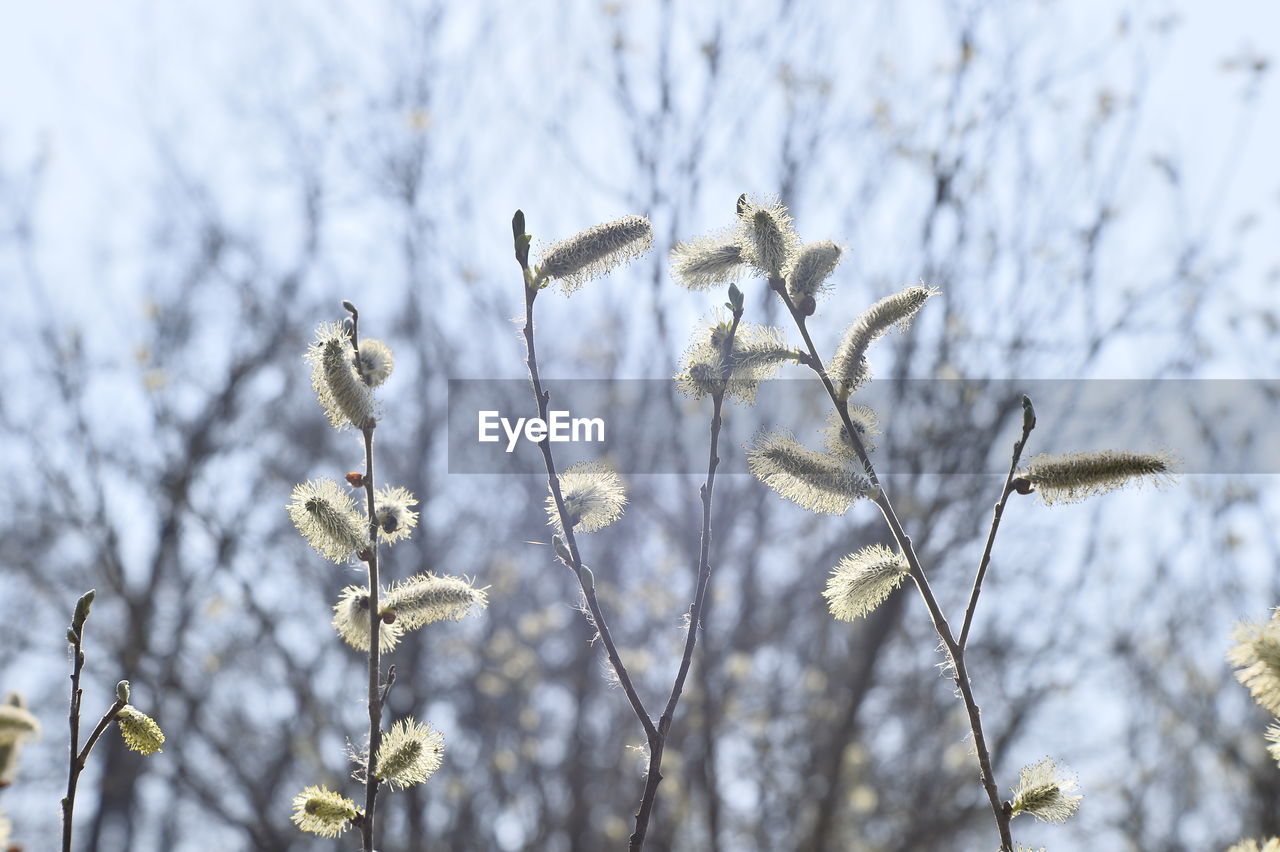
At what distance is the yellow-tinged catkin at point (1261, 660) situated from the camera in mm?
781

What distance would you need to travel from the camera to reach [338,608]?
4.15 feet

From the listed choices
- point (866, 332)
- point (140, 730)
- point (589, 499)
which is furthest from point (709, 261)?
point (140, 730)

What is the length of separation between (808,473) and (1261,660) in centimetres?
48

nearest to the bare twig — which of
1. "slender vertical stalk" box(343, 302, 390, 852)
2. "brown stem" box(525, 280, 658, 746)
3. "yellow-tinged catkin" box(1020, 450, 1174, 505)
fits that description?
"slender vertical stalk" box(343, 302, 390, 852)

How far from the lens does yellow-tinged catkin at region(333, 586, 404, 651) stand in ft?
4.07

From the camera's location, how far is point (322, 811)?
1.11m

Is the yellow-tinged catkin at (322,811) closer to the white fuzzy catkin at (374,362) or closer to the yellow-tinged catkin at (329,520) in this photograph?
the yellow-tinged catkin at (329,520)

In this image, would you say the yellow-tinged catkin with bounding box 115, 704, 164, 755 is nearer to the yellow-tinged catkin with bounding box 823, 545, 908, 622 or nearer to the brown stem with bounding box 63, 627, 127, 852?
the brown stem with bounding box 63, 627, 127, 852

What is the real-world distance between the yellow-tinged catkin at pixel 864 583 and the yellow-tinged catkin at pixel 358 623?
1.65 feet

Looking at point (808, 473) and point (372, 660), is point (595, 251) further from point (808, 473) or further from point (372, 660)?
point (372, 660)

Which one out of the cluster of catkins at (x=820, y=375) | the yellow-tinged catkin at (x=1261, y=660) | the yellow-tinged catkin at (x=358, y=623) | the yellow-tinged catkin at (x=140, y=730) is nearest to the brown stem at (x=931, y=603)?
the cluster of catkins at (x=820, y=375)

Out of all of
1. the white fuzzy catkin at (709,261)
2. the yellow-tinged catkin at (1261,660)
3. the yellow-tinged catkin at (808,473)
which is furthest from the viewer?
the white fuzzy catkin at (709,261)

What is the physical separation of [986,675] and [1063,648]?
462 millimetres

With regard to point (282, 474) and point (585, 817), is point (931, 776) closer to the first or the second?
point (585, 817)
